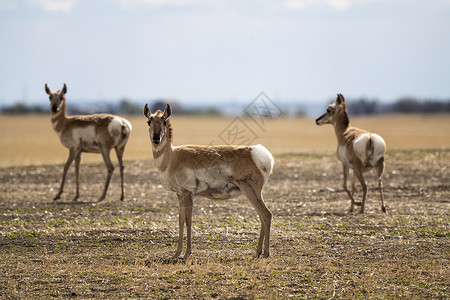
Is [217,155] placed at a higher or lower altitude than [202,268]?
higher

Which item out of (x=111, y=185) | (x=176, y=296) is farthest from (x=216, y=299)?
(x=111, y=185)

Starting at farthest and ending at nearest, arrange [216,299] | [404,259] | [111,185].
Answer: [111,185] → [404,259] → [216,299]

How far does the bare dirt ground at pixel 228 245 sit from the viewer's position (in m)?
9.28

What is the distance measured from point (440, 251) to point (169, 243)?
5.47 meters

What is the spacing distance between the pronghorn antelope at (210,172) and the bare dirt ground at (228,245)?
0.91 m

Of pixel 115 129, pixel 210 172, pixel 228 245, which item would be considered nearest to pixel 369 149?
pixel 228 245

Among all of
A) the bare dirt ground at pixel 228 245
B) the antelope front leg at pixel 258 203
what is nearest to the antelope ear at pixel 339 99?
the bare dirt ground at pixel 228 245

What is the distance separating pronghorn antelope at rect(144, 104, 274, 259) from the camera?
11023 millimetres

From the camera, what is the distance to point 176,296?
8844 mm

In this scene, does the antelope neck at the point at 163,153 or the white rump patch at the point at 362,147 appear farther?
the white rump patch at the point at 362,147

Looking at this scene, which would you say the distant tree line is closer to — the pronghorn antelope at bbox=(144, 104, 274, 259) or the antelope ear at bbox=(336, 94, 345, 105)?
the antelope ear at bbox=(336, 94, 345, 105)

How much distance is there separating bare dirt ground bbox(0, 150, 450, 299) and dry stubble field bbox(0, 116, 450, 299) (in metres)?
0.03

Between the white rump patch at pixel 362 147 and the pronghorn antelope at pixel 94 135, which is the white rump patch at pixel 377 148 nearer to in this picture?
the white rump patch at pixel 362 147

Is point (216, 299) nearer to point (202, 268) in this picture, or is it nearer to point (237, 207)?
point (202, 268)
